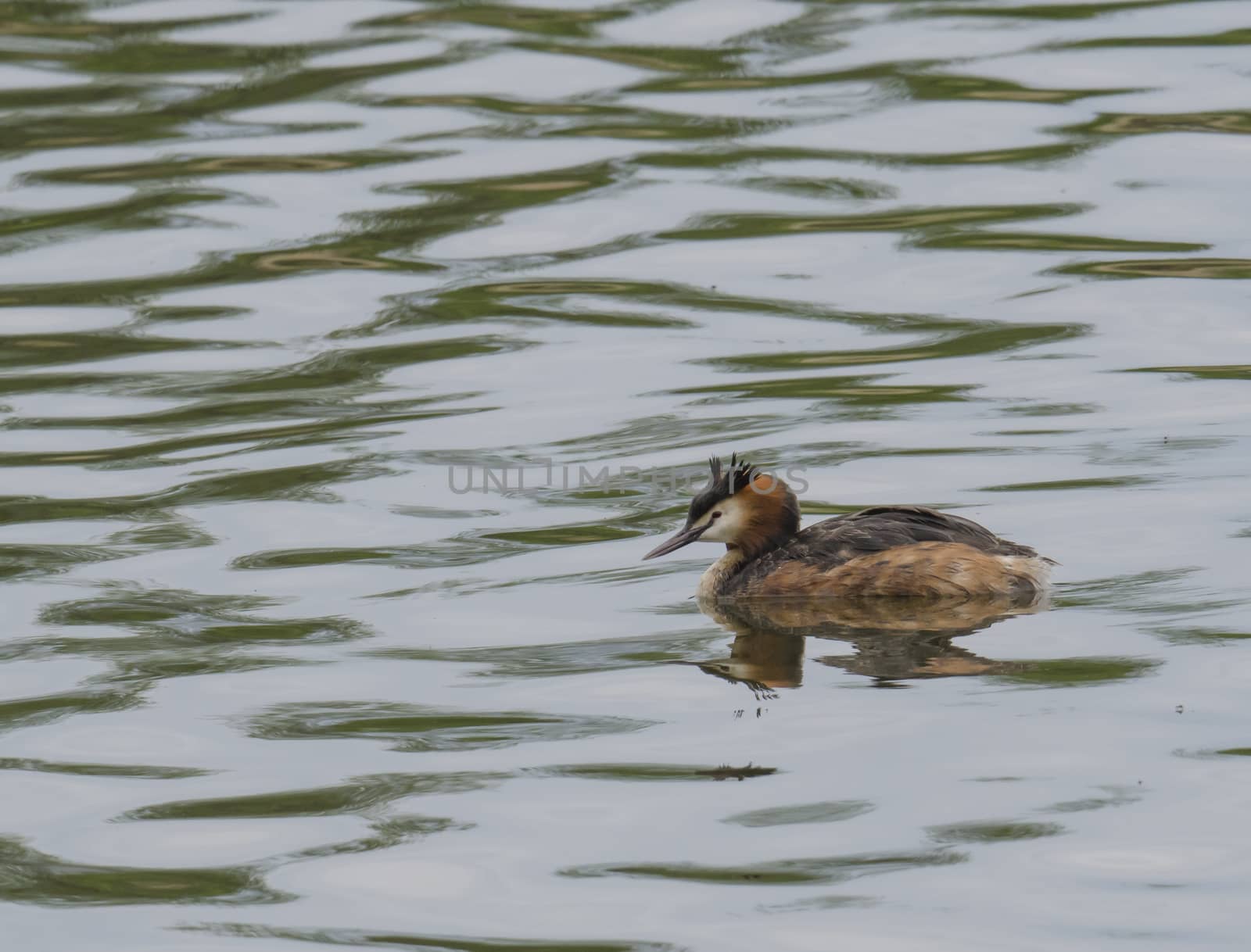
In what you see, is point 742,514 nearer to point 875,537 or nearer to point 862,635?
point 875,537

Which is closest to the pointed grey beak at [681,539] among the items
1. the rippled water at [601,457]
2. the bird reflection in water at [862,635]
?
the rippled water at [601,457]

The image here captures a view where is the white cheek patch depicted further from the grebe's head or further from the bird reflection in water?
the bird reflection in water

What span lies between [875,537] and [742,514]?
580 mm

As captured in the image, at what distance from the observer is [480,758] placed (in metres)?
5.71

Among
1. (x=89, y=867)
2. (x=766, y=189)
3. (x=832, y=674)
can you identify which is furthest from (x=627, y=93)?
(x=89, y=867)

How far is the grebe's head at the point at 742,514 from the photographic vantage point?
736 cm

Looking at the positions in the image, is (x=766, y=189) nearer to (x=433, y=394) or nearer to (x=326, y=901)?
(x=433, y=394)

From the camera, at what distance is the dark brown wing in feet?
22.7

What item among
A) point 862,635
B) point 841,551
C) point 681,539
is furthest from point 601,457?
point 862,635

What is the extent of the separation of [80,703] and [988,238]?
6866mm

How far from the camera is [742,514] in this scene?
741 cm

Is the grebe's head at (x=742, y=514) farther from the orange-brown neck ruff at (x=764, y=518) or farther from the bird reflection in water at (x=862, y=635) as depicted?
the bird reflection in water at (x=862, y=635)

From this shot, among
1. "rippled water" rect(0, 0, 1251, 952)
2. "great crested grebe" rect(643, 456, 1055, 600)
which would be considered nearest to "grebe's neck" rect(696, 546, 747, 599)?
"great crested grebe" rect(643, 456, 1055, 600)

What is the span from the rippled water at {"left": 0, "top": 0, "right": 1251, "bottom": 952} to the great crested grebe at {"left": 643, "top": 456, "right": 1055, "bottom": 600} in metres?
0.18
